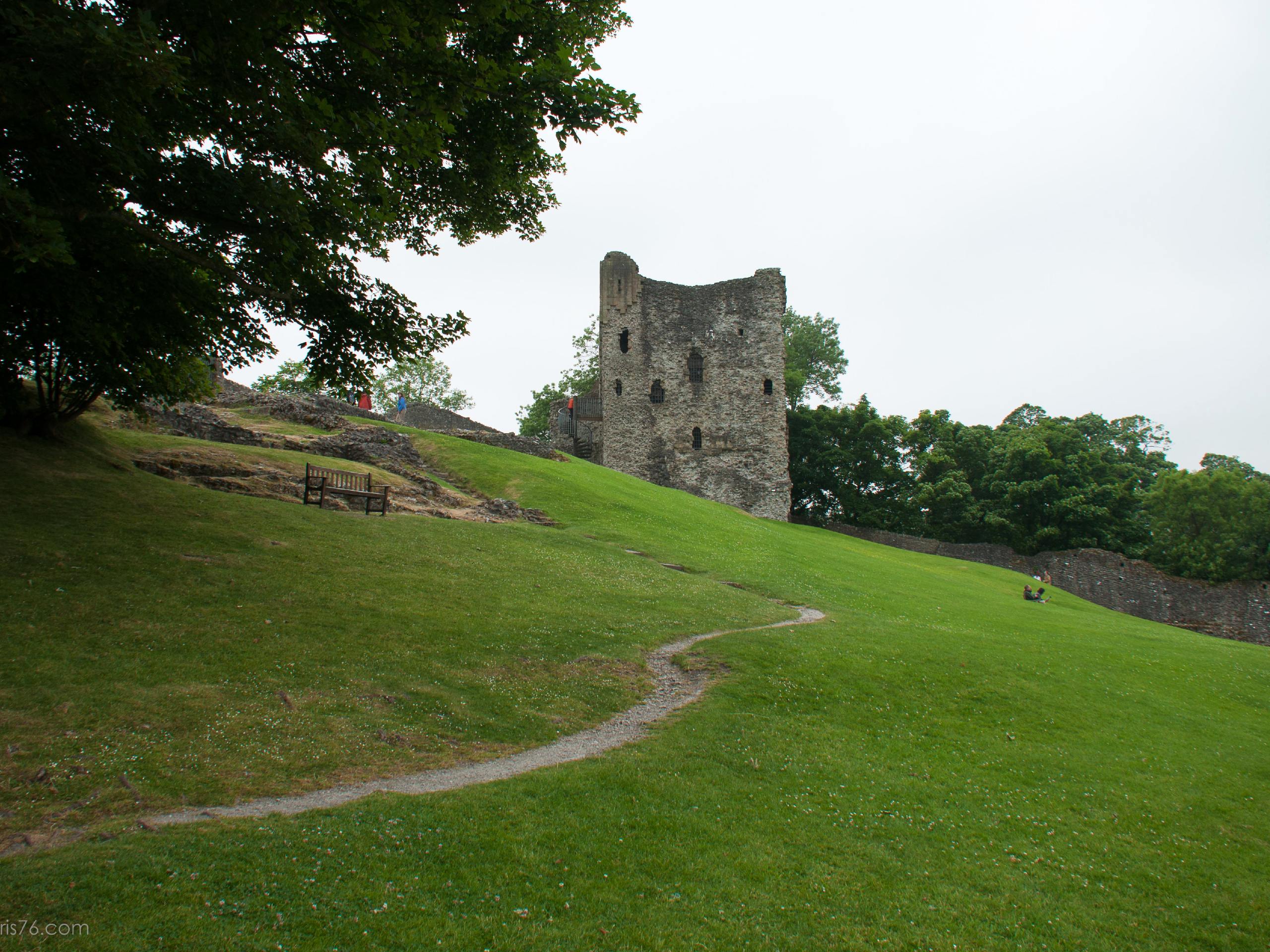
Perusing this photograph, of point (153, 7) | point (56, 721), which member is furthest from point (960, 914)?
point (153, 7)

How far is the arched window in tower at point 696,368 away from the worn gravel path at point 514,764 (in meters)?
39.4

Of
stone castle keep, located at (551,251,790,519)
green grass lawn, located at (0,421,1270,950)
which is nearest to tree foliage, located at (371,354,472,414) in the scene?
stone castle keep, located at (551,251,790,519)

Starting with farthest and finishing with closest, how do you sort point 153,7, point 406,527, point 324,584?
point 406,527 < point 324,584 < point 153,7

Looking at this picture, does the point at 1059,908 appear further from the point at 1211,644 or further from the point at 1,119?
the point at 1211,644

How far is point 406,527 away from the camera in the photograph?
18438mm

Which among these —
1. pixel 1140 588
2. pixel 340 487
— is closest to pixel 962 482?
pixel 1140 588

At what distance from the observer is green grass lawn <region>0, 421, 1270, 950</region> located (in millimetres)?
5516

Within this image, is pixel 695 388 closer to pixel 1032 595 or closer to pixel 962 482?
pixel 962 482

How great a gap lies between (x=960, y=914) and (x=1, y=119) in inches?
494

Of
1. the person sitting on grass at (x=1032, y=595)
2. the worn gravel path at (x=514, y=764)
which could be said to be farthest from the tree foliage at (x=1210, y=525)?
the worn gravel path at (x=514, y=764)

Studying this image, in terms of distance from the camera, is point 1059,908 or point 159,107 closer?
point 1059,908

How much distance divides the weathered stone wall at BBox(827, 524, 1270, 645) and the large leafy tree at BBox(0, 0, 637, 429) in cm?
4229

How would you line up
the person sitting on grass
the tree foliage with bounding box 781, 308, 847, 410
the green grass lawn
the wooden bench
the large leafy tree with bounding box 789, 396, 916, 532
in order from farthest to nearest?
1. the tree foliage with bounding box 781, 308, 847, 410
2. the large leafy tree with bounding box 789, 396, 916, 532
3. the person sitting on grass
4. the wooden bench
5. the green grass lawn

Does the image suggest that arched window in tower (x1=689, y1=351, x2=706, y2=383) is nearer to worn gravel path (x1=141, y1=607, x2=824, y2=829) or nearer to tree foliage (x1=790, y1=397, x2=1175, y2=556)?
tree foliage (x1=790, y1=397, x2=1175, y2=556)
